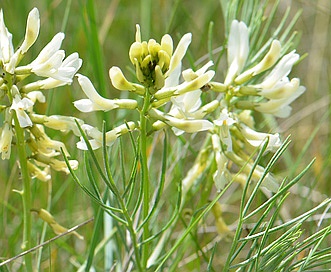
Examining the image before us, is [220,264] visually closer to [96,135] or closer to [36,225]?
[36,225]

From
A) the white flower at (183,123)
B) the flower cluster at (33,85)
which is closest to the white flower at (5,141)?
the flower cluster at (33,85)

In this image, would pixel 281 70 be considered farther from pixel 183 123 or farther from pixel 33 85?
pixel 33 85

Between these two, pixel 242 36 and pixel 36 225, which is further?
pixel 36 225

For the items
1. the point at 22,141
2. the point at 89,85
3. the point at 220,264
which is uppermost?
the point at 89,85

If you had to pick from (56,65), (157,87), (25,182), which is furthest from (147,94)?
(25,182)

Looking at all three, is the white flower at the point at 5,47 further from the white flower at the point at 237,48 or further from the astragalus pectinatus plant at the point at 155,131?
the white flower at the point at 237,48

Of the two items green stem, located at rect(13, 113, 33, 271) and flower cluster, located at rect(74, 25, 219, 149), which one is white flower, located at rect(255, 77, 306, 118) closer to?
flower cluster, located at rect(74, 25, 219, 149)

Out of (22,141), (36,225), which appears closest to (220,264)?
(36,225)
